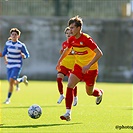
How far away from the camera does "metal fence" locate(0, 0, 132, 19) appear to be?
30.1 metres

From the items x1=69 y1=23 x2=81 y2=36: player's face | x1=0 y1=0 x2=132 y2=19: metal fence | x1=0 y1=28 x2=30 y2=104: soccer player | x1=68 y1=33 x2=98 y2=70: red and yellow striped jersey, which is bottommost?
x1=0 y1=28 x2=30 y2=104: soccer player

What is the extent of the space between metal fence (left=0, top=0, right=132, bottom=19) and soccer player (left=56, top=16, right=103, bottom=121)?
19.1m

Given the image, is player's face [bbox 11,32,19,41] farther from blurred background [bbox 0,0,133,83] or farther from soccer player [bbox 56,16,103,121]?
blurred background [bbox 0,0,133,83]

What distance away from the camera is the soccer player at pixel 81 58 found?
1043 centimetres

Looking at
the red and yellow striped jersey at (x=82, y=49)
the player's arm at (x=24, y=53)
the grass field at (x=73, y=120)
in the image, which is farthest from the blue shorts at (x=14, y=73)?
the red and yellow striped jersey at (x=82, y=49)

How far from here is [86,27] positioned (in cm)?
2880

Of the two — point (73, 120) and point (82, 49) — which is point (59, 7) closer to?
point (82, 49)

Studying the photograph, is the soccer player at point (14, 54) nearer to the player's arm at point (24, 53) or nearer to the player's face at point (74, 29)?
the player's arm at point (24, 53)

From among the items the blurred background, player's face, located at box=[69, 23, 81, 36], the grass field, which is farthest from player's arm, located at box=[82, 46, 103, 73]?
the blurred background

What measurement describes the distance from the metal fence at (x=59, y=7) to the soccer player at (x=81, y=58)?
19.1 meters

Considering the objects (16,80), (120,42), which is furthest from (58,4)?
(16,80)

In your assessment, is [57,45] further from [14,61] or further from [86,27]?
[14,61]

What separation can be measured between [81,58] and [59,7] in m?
19.3

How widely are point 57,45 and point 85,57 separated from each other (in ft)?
58.8
